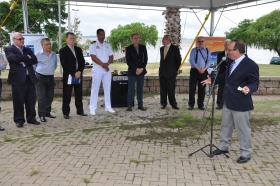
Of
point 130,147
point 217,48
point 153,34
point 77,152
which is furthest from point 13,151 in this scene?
point 153,34

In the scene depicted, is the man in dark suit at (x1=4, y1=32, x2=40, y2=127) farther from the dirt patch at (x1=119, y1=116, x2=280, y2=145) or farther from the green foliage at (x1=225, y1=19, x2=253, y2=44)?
the green foliage at (x1=225, y1=19, x2=253, y2=44)

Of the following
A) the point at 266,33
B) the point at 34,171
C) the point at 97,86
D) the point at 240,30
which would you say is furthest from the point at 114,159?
the point at 240,30

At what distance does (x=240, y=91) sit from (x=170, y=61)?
355 centimetres

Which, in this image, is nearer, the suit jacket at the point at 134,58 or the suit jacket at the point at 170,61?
the suit jacket at the point at 134,58

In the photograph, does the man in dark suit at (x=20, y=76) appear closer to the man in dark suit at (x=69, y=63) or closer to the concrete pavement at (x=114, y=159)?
the concrete pavement at (x=114, y=159)

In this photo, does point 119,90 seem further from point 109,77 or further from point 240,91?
point 240,91

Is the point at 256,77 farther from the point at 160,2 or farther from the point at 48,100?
the point at 160,2

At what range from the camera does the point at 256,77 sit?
389 cm

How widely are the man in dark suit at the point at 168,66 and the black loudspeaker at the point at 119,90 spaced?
104 centimetres

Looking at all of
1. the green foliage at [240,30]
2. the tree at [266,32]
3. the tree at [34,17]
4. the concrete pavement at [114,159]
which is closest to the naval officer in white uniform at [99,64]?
the concrete pavement at [114,159]

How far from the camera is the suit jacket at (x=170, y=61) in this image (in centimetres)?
738

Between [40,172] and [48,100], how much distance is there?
301cm

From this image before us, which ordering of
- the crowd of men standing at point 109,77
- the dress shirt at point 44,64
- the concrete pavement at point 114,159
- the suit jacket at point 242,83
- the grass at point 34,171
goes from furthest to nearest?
the dress shirt at point 44,64 → the crowd of men standing at point 109,77 → the suit jacket at point 242,83 → the grass at point 34,171 → the concrete pavement at point 114,159

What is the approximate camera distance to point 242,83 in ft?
13.1
